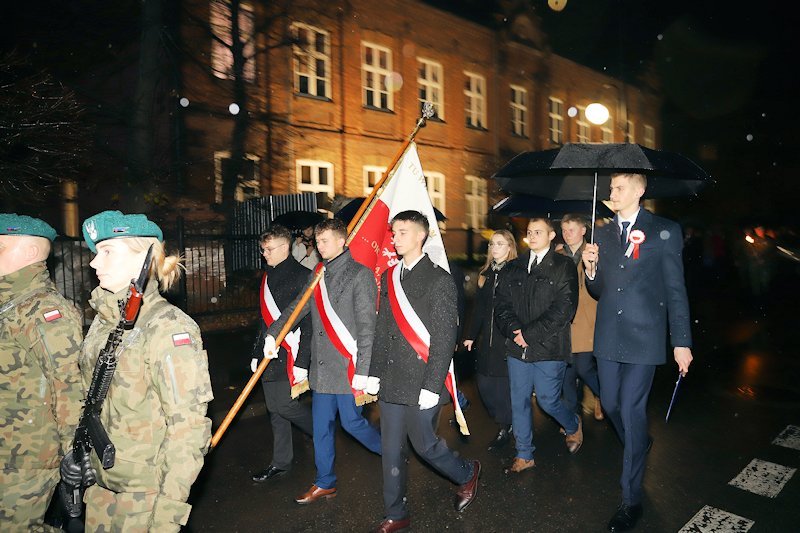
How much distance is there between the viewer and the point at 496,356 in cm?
557

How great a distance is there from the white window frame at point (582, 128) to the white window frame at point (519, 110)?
4.29 m

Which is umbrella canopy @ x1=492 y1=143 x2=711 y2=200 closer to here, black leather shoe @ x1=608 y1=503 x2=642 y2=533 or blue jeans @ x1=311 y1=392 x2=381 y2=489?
blue jeans @ x1=311 y1=392 x2=381 y2=489

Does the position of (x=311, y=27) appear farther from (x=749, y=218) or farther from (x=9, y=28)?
(x=749, y=218)

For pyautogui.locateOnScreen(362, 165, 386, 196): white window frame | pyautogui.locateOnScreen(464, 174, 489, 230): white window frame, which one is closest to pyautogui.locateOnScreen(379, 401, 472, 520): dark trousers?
pyautogui.locateOnScreen(362, 165, 386, 196): white window frame

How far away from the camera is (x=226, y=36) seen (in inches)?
A: 595

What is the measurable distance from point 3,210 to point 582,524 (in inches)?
357

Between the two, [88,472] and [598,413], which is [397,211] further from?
[598,413]

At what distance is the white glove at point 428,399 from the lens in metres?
3.67

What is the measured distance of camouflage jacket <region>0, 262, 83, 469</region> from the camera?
110 inches

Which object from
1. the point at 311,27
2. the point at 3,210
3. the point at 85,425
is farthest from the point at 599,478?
the point at 311,27

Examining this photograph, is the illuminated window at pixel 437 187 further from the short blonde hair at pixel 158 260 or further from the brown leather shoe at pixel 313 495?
the short blonde hair at pixel 158 260

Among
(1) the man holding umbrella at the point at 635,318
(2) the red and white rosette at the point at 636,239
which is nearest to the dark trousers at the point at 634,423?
(1) the man holding umbrella at the point at 635,318

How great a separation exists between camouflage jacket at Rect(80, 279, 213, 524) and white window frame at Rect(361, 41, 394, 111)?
18.2m

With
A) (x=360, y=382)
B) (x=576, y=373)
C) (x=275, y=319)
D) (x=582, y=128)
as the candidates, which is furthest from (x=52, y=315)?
(x=582, y=128)
